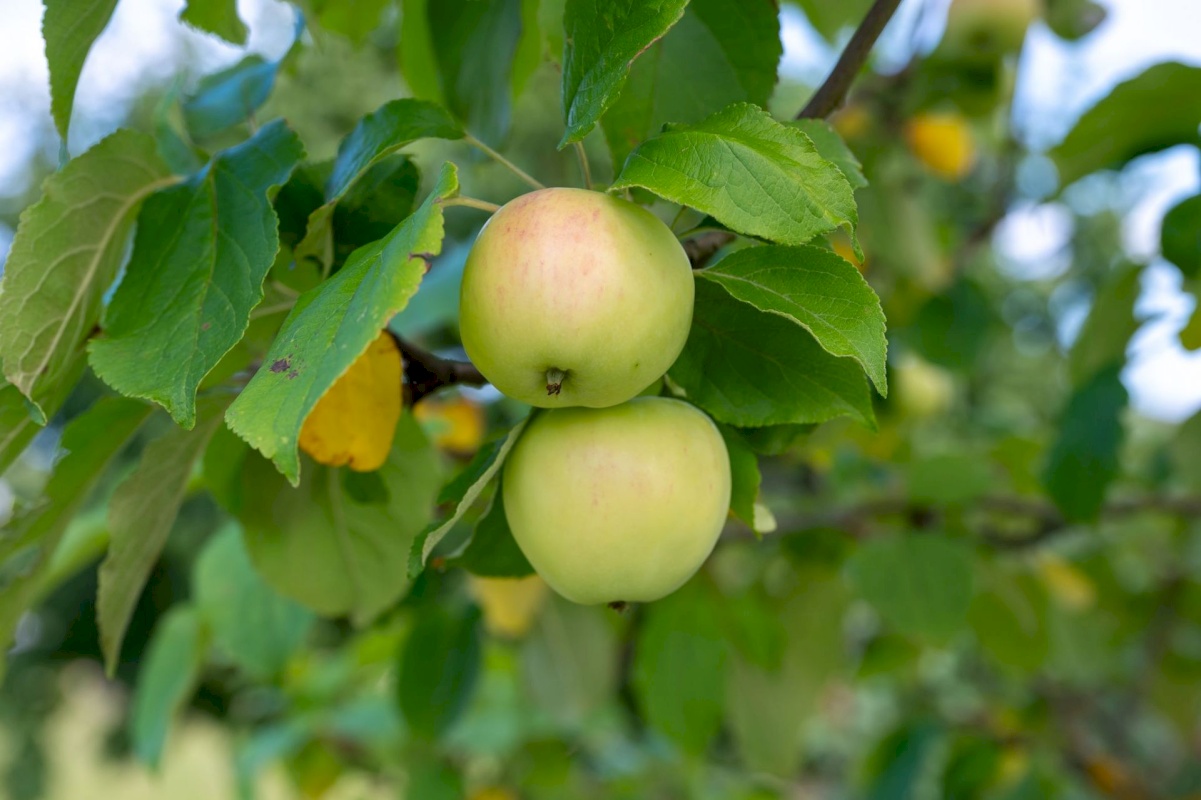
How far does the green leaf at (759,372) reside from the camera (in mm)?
446

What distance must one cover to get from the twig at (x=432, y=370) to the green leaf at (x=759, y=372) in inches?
4.4

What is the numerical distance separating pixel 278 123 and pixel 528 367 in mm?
219

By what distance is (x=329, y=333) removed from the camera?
338 mm

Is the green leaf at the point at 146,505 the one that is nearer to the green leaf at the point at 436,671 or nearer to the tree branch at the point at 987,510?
the green leaf at the point at 436,671

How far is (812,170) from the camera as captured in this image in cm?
37

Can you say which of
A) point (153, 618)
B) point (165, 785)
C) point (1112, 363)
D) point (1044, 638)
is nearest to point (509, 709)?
point (1044, 638)

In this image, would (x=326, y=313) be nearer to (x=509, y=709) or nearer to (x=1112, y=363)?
(x=1112, y=363)

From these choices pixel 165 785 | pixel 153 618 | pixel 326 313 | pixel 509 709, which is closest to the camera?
pixel 326 313

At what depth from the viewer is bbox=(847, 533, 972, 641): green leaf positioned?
1.02m

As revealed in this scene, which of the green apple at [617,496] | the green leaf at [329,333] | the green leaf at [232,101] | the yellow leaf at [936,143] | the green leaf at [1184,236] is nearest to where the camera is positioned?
the green leaf at [329,333]

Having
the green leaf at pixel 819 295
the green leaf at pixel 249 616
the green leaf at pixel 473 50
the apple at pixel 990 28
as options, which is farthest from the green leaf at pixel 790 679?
the green leaf at pixel 819 295

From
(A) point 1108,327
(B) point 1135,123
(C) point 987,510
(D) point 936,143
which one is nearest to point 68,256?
(B) point 1135,123

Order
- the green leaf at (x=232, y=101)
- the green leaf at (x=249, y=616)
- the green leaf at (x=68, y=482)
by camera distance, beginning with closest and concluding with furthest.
Result: the green leaf at (x=68, y=482) < the green leaf at (x=232, y=101) < the green leaf at (x=249, y=616)

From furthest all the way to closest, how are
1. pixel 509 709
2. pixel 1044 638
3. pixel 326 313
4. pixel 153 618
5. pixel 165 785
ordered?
pixel 153 618
pixel 165 785
pixel 509 709
pixel 1044 638
pixel 326 313
